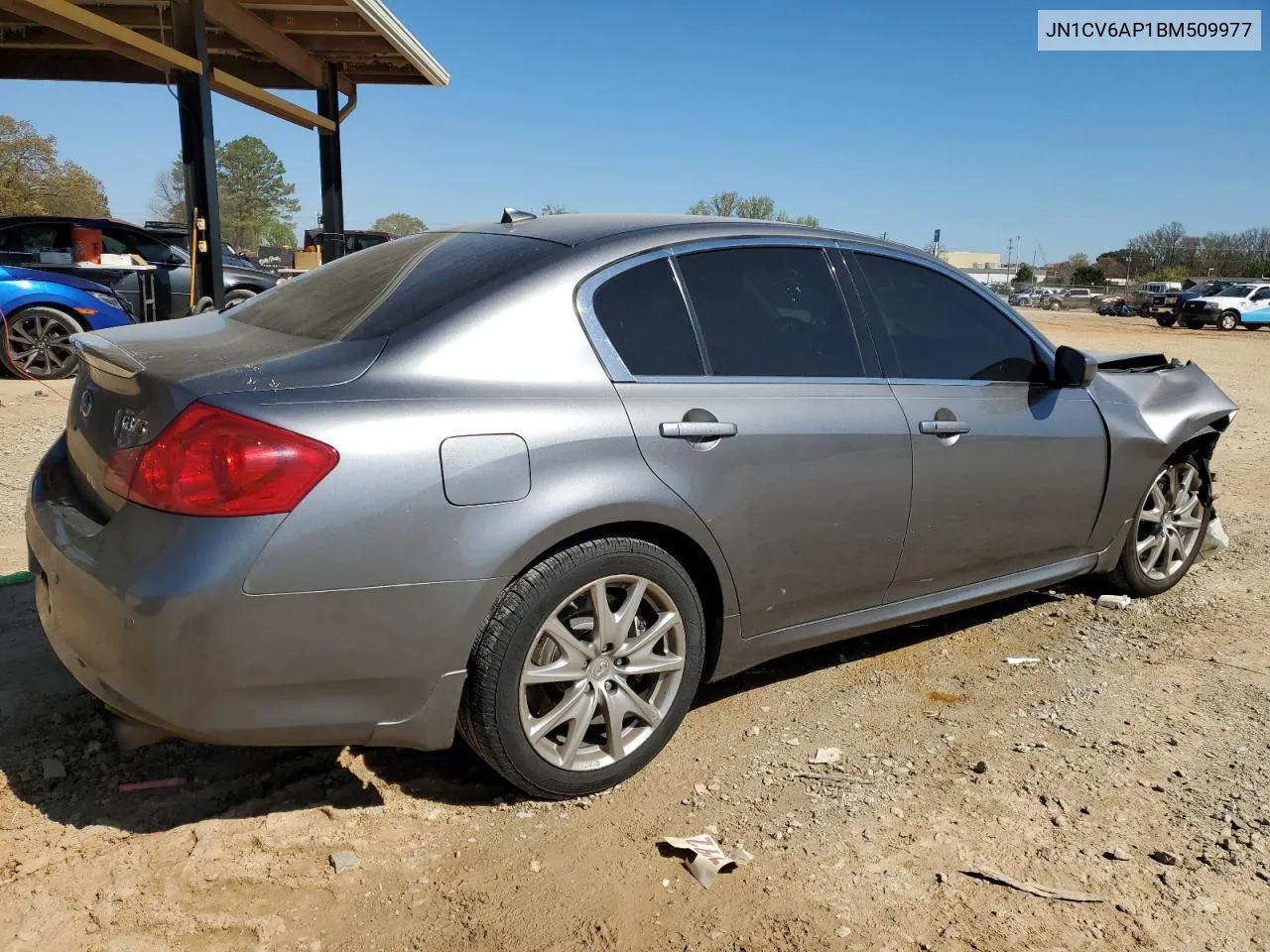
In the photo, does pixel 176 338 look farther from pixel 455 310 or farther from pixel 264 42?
pixel 264 42

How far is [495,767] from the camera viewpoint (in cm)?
265

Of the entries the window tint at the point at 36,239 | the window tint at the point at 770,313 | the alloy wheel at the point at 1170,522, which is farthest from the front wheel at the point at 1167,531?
the window tint at the point at 36,239

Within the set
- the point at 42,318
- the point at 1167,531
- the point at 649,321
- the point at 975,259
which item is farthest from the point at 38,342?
the point at 975,259

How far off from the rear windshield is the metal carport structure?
24.7ft

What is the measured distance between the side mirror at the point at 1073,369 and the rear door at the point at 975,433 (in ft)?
0.14

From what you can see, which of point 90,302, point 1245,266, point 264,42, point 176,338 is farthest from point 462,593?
point 1245,266

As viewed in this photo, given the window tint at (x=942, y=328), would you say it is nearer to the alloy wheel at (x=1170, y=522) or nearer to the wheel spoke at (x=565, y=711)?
the alloy wheel at (x=1170, y=522)

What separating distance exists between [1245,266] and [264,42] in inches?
→ 3089

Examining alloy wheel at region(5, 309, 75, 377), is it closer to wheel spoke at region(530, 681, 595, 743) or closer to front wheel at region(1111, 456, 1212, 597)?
wheel spoke at region(530, 681, 595, 743)

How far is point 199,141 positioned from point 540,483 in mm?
10752

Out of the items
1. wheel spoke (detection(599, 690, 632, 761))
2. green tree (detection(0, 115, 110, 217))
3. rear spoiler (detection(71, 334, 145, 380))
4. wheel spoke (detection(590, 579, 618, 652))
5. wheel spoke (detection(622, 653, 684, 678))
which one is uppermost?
green tree (detection(0, 115, 110, 217))

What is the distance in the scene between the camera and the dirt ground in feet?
7.51

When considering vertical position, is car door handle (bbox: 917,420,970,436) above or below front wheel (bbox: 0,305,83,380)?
below

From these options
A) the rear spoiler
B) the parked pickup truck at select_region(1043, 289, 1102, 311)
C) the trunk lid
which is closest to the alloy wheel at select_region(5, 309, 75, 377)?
the rear spoiler
